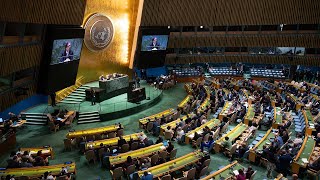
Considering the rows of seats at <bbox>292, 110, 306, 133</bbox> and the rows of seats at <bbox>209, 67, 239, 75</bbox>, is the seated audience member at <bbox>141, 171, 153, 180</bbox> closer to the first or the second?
the rows of seats at <bbox>292, 110, 306, 133</bbox>

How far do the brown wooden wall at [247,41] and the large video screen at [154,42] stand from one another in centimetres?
449

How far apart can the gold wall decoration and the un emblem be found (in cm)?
32

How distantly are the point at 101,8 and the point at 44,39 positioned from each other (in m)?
7.97

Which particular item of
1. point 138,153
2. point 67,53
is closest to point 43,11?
point 67,53

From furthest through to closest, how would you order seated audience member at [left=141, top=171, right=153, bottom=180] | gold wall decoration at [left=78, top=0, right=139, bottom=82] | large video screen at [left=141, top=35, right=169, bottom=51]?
large video screen at [left=141, top=35, right=169, bottom=51] < gold wall decoration at [left=78, top=0, right=139, bottom=82] < seated audience member at [left=141, top=171, right=153, bottom=180]

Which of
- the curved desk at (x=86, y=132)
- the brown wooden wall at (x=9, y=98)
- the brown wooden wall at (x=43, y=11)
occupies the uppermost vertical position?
the brown wooden wall at (x=43, y=11)

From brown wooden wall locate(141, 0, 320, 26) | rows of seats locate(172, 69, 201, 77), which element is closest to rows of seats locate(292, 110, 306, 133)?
rows of seats locate(172, 69, 201, 77)

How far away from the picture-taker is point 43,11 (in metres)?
15.6

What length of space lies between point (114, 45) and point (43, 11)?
1097 cm

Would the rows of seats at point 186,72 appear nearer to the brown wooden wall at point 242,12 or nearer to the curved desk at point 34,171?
the brown wooden wall at point 242,12

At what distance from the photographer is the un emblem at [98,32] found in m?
23.8

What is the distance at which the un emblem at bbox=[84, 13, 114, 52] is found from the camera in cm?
2375

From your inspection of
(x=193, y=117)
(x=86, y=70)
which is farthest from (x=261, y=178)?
(x=86, y=70)

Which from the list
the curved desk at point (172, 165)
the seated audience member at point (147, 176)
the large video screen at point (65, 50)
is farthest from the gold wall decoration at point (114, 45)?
the seated audience member at point (147, 176)
